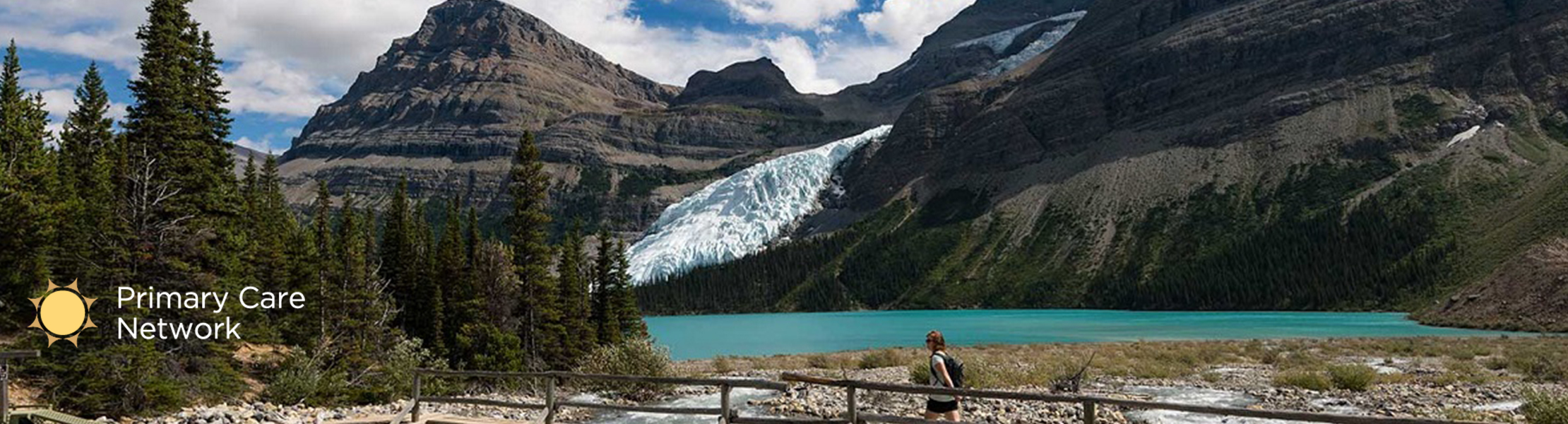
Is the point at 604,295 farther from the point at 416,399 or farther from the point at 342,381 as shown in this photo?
the point at 416,399

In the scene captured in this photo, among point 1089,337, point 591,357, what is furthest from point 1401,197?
point 591,357

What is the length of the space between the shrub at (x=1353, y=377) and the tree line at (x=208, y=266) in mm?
27040

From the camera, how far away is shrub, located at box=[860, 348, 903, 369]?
166 feet

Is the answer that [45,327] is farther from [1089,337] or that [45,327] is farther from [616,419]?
[1089,337]

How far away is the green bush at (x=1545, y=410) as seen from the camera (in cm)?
2088

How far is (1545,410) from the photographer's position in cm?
2142

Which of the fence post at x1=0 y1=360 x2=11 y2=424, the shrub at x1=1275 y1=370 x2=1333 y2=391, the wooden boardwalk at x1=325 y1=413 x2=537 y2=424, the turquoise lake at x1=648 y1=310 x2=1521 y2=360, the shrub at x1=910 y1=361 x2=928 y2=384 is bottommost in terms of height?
the turquoise lake at x1=648 y1=310 x2=1521 y2=360

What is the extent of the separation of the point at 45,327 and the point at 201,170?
34.1ft

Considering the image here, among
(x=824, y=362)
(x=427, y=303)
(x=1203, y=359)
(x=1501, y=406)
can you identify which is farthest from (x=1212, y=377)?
(x=427, y=303)

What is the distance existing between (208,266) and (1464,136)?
18733 cm

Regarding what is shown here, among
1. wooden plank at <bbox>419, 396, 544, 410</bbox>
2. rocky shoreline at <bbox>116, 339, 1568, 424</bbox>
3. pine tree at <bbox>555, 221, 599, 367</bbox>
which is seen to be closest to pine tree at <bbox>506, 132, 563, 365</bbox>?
pine tree at <bbox>555, 221, 599, 367</bbox>

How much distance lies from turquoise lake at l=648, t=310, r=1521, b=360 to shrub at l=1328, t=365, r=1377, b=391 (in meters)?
37.8

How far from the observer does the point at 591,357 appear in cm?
4191

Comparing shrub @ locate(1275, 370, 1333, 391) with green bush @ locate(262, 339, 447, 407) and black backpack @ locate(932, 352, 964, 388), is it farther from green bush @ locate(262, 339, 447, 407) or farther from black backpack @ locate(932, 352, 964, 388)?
green bush @ locate(262, 339, 447, 407)
